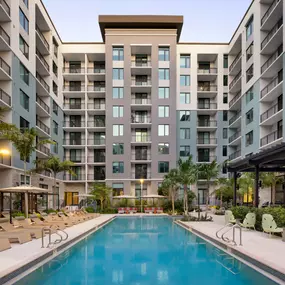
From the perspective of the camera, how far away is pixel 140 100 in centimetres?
4634

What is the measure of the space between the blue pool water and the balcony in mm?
23166

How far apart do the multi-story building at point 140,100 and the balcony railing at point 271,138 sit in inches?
136

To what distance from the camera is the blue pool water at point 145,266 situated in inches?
339

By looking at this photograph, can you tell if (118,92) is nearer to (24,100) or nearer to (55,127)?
(55,127)

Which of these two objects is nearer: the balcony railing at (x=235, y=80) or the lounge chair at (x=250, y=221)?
the lounge chair at (x=250, y=221)

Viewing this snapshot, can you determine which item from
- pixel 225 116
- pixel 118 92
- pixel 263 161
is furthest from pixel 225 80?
pixel 263 161

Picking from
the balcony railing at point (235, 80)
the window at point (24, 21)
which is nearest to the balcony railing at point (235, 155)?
the balcony railing at point (235, 80)

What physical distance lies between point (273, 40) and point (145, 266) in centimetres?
2798

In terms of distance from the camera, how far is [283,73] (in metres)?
29.8

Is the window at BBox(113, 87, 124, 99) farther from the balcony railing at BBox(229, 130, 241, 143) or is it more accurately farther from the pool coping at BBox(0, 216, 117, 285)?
the pool coping at BBox(0, 216, 117, 285)

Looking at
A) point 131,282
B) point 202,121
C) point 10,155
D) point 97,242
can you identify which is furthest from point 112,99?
point 131,282

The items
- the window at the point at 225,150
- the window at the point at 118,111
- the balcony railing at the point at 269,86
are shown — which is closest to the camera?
the balcony railing at the point at 269,86

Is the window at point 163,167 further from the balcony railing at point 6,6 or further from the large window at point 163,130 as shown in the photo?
the balcony railing at point 6,6

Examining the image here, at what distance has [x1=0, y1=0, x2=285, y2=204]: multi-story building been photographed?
4116 centimetres
